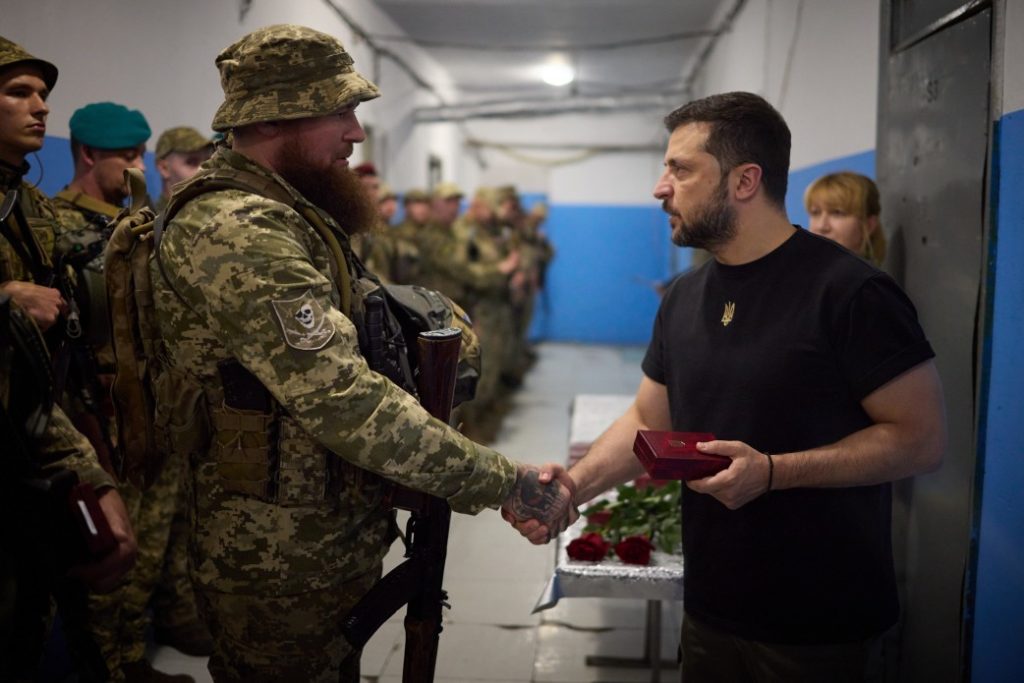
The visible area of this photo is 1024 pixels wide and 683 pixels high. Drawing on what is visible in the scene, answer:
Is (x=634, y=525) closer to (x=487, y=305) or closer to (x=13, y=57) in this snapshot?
(x=13, y=57)

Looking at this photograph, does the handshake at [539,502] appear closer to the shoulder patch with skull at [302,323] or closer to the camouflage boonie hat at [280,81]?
the shoulder patch with skull at [302,323]

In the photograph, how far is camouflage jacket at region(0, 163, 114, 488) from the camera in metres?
1.55

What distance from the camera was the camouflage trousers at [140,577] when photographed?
266 cm

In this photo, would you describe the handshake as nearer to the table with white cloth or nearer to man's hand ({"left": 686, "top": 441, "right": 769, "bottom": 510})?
man's hand ({"left": 686, "top": 441, "right": 769, "bottom": 510})

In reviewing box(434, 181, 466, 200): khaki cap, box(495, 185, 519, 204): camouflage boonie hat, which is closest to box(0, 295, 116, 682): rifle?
box(434, 181, 466, 200): khaki cap

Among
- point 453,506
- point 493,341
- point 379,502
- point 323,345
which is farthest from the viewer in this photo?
point 493,341

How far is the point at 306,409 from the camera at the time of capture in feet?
4.68

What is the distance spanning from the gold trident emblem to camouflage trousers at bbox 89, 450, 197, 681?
1916 mm

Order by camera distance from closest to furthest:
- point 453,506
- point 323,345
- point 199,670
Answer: point 323,345 < point 453,506 < point 199,670

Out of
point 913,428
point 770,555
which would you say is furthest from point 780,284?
point 770,555

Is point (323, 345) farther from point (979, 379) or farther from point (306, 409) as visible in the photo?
point (979, 379)

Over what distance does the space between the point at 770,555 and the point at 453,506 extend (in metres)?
0.60

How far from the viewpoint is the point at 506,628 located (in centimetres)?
330

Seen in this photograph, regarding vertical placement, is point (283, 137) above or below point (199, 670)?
above
